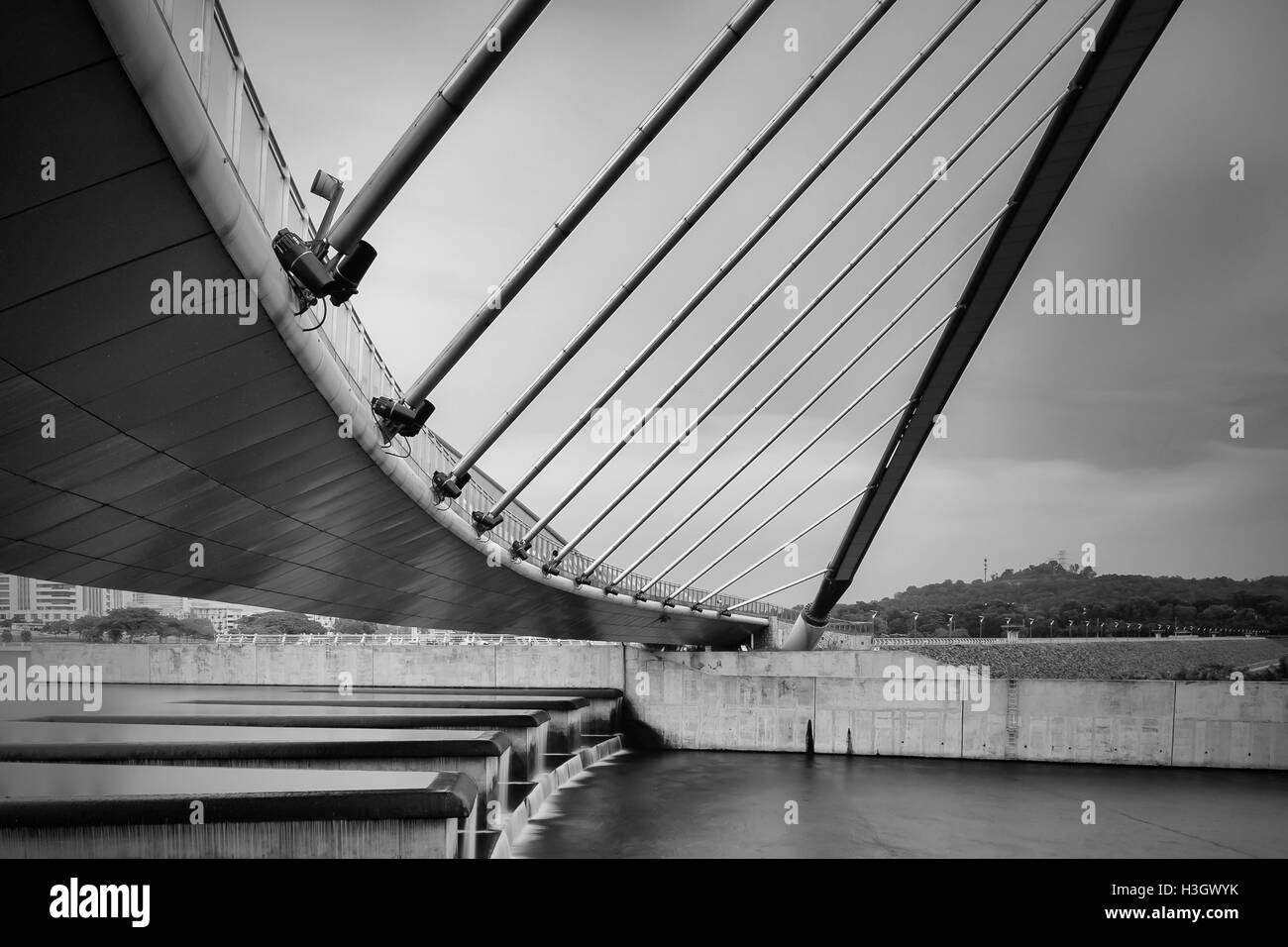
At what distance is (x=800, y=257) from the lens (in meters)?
20.4

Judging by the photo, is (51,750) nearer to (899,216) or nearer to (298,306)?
(298,306)

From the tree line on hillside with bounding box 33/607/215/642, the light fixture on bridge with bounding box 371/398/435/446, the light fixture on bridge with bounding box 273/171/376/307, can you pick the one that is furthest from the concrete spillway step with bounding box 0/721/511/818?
the tree line on hillside with bounding box 33/607/215/642

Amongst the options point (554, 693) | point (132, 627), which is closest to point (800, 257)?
point (554, 693)

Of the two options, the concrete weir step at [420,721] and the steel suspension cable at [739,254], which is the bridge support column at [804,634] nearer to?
the concrete weir step at [420,721]

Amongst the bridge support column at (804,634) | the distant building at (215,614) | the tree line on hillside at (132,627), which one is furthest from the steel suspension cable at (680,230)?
the distant building at (215,614)

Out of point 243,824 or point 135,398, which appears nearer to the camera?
point 135,398

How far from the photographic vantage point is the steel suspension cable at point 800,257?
1942 centimetres

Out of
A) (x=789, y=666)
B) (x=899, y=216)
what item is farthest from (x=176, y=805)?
(x=789, y=666)

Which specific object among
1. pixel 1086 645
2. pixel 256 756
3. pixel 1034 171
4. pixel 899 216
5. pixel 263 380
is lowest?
pixel 1086 645

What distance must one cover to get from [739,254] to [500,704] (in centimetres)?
2311

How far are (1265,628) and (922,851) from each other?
8087 centimetres

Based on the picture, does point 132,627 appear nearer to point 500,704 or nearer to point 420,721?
point 500,704

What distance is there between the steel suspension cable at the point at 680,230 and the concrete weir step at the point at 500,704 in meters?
18.8

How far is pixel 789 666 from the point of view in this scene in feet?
148
